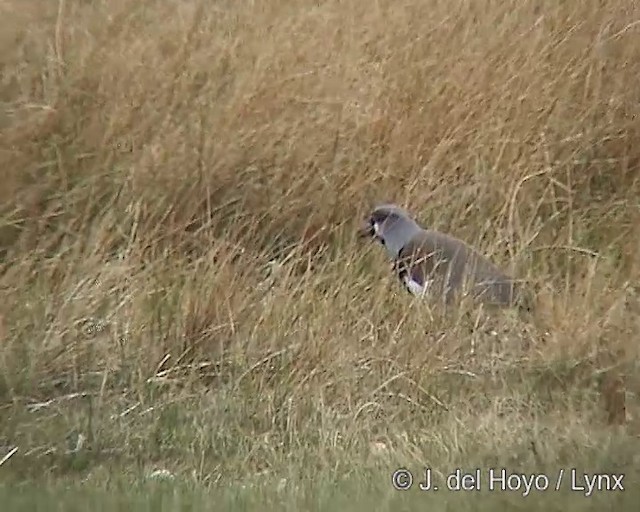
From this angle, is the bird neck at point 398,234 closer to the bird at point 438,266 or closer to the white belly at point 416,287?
the bird at point 438,266

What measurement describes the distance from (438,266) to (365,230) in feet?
1.62

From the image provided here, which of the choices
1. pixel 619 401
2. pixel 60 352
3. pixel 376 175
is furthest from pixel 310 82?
pixel 619 401

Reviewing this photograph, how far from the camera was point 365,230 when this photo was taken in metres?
4.37

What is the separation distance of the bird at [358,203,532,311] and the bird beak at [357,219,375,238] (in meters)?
0.02

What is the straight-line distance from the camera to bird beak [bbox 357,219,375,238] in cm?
431

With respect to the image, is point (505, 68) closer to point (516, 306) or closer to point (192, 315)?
point (516, 306)

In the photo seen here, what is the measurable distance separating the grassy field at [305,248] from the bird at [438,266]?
8cm

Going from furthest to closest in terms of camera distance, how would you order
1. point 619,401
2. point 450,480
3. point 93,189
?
point 93,189
point 619,401
point 450,480

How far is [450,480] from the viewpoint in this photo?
111 inches

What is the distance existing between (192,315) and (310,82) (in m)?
1.45

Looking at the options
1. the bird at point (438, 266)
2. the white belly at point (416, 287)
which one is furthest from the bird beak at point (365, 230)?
the white belly at point (416, 287)

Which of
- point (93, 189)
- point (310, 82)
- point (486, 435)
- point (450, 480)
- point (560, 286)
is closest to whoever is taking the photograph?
point (450, 480)

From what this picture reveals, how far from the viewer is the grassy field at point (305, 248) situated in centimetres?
310

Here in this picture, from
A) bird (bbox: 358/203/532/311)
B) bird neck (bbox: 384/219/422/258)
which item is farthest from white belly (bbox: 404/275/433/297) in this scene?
bird neck (bbox: 384/219/422/258)
